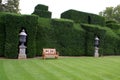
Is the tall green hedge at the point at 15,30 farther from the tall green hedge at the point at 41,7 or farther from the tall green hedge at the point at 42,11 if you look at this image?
the tall green hedge at the point at 41,7

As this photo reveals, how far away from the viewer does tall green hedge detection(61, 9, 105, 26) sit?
23072 millimetres

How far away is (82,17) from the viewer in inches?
938

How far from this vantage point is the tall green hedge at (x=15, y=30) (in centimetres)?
1617

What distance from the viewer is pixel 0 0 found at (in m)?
32.4

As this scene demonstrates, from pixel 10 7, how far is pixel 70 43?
16468mm

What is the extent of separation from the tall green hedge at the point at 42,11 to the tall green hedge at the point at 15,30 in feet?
13.8

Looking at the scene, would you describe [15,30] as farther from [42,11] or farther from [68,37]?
[68,37]

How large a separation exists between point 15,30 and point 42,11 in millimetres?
5452

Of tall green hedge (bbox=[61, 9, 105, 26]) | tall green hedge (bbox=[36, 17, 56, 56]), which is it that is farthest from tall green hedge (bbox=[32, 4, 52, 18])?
tall green hedge (bbox=[61, 9, 105, 26])

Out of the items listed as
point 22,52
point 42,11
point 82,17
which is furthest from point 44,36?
point 82,17

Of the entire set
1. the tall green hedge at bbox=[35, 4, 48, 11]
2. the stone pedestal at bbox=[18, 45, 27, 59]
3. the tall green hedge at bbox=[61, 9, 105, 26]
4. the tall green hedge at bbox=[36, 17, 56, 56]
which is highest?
the tall green hedge at bbox=[35, 4, 48, 11]

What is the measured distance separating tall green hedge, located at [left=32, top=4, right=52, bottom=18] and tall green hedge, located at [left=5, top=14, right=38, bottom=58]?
421cm

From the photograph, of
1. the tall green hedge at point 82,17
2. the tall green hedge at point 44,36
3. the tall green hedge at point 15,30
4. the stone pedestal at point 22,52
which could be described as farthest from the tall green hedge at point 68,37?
the stone pedestal at point 22,52

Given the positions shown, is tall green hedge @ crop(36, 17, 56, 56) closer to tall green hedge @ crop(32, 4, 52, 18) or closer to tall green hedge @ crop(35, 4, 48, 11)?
tall green hedge @ crop(32, 4, 52, 18)
